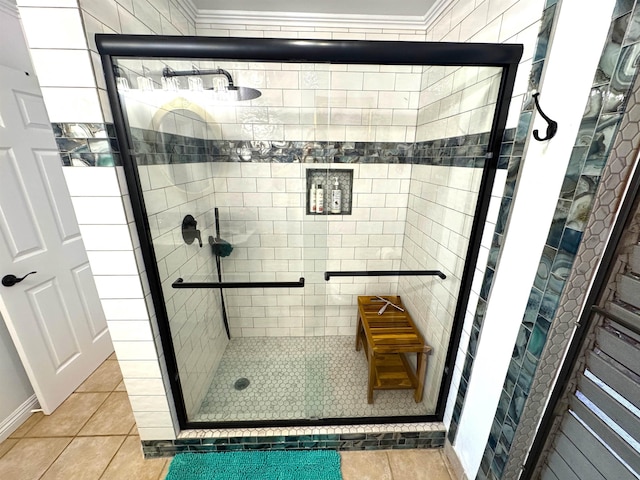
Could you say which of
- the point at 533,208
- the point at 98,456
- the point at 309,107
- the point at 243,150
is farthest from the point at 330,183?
the point at 98,456

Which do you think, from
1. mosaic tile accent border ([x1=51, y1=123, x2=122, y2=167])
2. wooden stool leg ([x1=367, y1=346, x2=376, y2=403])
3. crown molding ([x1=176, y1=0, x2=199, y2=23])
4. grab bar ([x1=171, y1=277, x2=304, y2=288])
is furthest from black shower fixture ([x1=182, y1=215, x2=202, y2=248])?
wooden stool leg ([x1=367, y1=346, x2=376, y2=403])

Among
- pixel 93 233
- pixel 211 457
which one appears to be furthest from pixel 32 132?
pixel 211 457

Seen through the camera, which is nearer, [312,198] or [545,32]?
[545,32]

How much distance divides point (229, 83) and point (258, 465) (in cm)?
203

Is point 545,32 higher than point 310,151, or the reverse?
point 545,32

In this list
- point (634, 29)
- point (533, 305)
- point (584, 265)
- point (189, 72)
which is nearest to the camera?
point (634, 29)

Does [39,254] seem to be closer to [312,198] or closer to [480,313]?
[312,198]

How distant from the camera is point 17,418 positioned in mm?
1449

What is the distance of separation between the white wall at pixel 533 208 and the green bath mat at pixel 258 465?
70 cm

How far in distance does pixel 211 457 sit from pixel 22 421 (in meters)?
1.19

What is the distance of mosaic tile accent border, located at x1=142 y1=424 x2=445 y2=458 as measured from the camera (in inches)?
52.9

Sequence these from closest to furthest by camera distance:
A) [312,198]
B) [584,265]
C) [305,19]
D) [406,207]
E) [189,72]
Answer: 1. [584,265]
2. [189,72]
3. [305,19]
4. [312,198]
5. [406,207]

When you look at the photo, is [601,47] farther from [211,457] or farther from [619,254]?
[211,457]

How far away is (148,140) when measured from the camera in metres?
1.12
